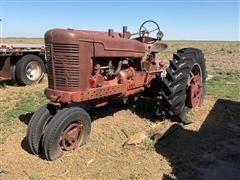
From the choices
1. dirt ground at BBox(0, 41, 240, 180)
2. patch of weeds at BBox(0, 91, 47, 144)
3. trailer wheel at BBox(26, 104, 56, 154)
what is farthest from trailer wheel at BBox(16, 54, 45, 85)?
trailer wheel at BBox(26, 104, 56, 154)

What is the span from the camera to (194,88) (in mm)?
7809

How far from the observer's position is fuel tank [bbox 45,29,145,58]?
535cm

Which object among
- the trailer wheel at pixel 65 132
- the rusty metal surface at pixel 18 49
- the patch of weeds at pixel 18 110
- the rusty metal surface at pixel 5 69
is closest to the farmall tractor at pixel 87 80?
the trailer wheel at pixel 65 132

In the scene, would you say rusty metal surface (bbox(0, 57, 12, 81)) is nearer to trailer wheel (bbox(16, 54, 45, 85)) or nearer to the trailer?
the trailer

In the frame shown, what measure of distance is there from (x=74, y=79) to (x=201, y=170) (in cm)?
225

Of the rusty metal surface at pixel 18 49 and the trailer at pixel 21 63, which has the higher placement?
the rusty metal surface at pixel 18 49

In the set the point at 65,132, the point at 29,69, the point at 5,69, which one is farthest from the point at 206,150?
the point at 29,69

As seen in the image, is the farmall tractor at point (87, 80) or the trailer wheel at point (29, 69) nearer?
the farmall tractor at point (87, 80)

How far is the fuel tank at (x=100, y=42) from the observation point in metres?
5.35

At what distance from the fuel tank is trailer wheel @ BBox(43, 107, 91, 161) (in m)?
1.01

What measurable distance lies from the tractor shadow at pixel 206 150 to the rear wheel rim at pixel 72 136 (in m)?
1.21

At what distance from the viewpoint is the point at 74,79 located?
555cm

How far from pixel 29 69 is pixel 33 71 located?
20cm

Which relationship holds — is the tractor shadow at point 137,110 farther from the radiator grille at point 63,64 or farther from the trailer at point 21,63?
the trailer at point 21,63
